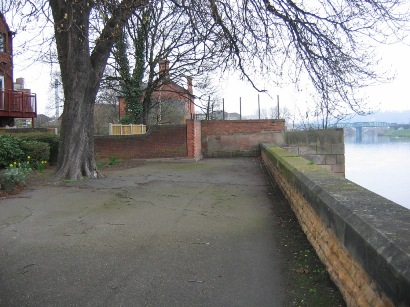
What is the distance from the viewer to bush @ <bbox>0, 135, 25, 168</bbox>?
1212 cm

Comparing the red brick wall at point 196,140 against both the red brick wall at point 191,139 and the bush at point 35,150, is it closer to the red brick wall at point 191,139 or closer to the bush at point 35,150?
the red brick wall at point 191,139

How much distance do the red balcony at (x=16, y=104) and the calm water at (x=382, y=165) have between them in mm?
18472

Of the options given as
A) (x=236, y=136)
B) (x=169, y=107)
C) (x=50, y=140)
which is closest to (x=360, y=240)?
(x=50, y=140)

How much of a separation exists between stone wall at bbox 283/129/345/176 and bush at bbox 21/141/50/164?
1036 centimetres

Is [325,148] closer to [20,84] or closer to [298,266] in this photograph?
[298,266]

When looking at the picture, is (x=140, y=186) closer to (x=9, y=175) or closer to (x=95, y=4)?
(x=9, y=175)

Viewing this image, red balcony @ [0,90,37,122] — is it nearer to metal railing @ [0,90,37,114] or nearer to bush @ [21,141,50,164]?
metal railing @ [0,90,37,114]

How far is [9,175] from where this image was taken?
8617 millimetres

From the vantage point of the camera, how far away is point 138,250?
4574 millimetres

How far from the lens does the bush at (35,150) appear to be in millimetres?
13055

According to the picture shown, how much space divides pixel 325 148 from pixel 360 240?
14303mm

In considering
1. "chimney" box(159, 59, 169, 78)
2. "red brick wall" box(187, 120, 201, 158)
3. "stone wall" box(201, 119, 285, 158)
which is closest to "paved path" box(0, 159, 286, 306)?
"red brick wall" box(187, 120, 201, 158)

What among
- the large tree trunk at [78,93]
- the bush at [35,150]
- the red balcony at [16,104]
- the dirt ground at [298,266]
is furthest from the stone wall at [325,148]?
the red balcony at [16,104]

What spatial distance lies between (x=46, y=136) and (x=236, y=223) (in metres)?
11.2
